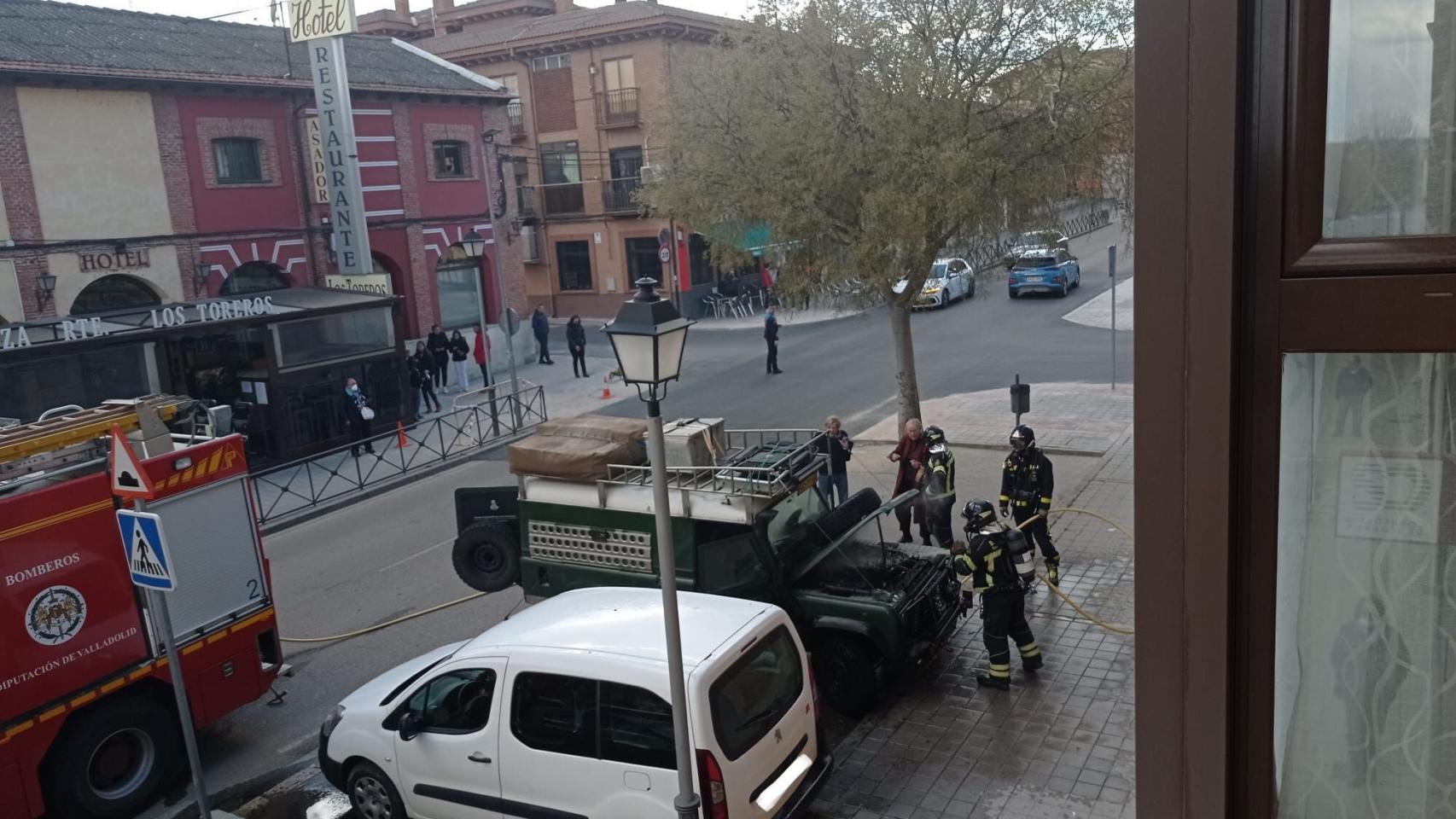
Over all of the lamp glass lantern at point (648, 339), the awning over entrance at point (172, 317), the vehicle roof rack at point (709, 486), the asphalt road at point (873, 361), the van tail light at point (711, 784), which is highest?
the lamp glass lantern at point (648, 339)

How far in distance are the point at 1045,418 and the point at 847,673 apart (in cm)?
1156

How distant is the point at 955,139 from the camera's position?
43.6 feet

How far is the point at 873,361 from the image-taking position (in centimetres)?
2698

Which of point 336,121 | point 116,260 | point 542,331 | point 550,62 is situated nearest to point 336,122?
point 336,121

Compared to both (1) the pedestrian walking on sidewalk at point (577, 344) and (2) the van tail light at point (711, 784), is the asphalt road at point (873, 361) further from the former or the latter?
(2) the van tail light at point (711, 784)

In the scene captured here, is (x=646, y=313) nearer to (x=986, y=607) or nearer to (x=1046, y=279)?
(x=986, y=607)

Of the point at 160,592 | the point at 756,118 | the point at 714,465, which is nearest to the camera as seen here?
the point at 160,592

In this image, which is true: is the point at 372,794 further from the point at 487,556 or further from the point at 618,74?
the point at 618,74

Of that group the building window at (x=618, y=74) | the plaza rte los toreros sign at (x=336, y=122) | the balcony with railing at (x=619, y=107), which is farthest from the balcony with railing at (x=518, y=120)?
the plaza rte los toreros sign at (x=336, y=122)

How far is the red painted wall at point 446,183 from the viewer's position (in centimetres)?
2944

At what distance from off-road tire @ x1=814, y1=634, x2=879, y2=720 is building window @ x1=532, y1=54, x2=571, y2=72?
37567mm

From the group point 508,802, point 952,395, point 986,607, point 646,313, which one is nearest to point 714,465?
point 986,607

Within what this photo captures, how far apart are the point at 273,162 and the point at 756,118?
15.7m

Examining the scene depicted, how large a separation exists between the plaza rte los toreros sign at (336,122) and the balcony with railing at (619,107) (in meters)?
16.8
